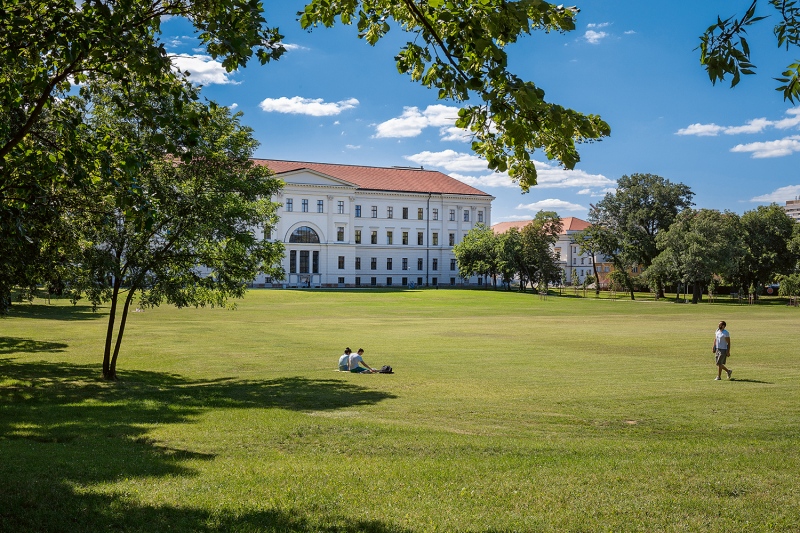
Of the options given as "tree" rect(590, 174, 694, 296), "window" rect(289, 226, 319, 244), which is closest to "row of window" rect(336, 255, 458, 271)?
"window" rect(289, 226, 319, 244)

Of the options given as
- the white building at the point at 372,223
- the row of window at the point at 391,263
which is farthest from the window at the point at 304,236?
the row of window at the point at 391,263

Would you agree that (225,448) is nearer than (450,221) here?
Yes

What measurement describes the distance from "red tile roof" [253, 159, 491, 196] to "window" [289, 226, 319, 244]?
1007cm

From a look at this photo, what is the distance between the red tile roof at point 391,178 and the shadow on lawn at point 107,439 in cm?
8704

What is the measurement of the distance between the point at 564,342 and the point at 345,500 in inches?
1073

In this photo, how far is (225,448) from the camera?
10711mm

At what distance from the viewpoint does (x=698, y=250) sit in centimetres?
7775

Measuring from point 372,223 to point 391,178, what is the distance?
10184 millimetres

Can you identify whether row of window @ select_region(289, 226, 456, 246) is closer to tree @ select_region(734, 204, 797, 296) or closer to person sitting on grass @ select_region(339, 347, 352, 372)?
tree @ select_region(734, 204, 797, 296)

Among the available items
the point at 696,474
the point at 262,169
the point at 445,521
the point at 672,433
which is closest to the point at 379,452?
the point at 445,521

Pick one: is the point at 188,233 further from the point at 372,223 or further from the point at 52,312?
the point at 372,223

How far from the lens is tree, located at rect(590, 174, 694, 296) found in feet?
311

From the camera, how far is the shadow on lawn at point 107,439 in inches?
264

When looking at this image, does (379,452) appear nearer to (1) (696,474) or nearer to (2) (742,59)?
(1) (696,474)
